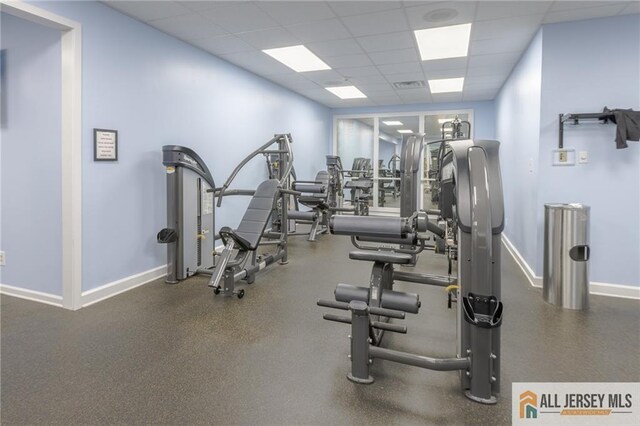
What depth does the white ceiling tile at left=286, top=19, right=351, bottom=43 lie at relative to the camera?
386cm

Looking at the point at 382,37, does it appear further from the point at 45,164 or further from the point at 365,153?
the point at 365,153

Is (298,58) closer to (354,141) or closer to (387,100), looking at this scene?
(387,100)

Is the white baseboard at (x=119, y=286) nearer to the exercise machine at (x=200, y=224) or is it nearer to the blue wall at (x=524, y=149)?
the exercise machine at (x=200, y=224)

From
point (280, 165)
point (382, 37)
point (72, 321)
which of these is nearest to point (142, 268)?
point (72, 321)

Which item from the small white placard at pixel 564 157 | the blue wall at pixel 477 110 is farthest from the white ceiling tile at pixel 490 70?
the blue wall at pixel 477 110

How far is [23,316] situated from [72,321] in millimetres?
453

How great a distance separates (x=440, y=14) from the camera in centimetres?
356

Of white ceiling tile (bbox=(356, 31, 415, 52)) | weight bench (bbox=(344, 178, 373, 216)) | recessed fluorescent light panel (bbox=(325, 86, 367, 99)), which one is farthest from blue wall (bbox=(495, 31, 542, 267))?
recessed fluorescent light panel (bbox=(325, 86, 367, 99))

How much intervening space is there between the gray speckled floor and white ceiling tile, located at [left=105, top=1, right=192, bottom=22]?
262 centimetres

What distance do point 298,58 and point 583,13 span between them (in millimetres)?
3211

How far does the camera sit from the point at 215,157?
16.4ft

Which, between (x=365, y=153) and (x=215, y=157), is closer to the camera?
(x=215, y=157)

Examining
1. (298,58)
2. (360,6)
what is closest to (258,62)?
(298,58)

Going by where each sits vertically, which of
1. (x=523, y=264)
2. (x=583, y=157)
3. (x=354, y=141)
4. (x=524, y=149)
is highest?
(x=354, y=141)
